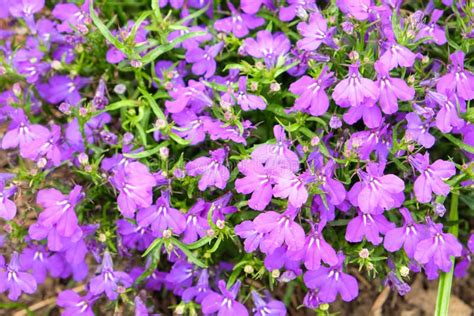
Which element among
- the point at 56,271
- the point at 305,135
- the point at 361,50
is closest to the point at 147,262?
the point at 56,271

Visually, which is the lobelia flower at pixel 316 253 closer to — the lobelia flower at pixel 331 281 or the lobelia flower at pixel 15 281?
the lobelia flower at pixel 331 281

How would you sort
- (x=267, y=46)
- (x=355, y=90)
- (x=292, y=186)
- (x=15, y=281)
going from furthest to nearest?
(x=267, y=46), (x=15, y=281), (x=355, y=90), (x=292, y=186)

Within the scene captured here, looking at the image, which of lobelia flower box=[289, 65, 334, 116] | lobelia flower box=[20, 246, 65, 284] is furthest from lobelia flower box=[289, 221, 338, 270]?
lobelia flower box=[20, 246, 65, 284]

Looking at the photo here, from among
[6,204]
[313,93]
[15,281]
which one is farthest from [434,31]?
[15,281]

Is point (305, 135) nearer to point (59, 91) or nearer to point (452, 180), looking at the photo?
point (452, 180)

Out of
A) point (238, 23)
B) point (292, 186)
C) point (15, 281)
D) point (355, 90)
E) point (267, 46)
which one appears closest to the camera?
point (292, 186)

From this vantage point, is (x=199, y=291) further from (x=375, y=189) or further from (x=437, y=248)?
(x=437, y=248)

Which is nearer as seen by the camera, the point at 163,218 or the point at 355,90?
the point at 355,90
